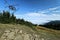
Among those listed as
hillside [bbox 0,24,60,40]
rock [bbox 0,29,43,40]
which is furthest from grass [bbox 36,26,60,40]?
rock [bbox 0,29,43,40]

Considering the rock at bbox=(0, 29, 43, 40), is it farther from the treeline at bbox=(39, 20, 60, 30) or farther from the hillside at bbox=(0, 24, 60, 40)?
the treeline at bbox=(39, 20, 60, 30)

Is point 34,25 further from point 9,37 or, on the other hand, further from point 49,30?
point 9,37

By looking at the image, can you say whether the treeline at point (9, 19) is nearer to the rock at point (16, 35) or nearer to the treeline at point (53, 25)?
the rock at point (16, 35)

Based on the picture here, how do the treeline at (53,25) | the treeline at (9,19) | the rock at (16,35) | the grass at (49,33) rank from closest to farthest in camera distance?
the rock at (16,35)
the treeline at (9,19)
the grass at (49,33)
the treeline at (53,25)

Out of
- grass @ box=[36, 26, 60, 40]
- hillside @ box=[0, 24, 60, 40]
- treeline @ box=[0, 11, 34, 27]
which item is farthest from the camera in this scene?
grass @ box=[36, 26, 60, 40]

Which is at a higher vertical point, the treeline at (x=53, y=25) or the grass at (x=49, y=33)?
the treeline at (x=53, y=25)

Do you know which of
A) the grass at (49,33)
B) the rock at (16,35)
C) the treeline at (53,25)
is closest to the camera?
the rock at (16,35)

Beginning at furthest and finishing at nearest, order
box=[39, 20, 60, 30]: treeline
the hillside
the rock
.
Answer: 1. box=[39, 20, 60, 30]: treeline
2. the hillside
3. the rock

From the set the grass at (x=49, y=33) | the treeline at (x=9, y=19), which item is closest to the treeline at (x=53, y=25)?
the grass at (x=49, y=33)

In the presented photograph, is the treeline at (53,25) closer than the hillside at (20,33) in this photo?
No

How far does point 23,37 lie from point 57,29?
5295mm

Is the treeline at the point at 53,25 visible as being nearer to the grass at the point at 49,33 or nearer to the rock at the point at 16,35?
the grass at the point at 49,33

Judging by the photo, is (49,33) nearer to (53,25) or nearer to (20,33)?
(53,25)

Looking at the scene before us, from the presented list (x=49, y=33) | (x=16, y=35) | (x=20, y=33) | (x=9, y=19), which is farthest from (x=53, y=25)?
(x=16, y=35)
